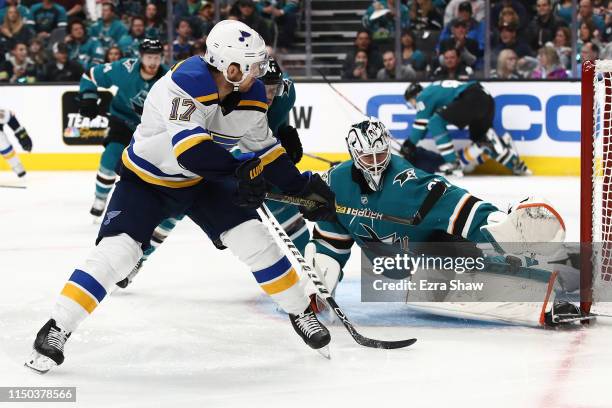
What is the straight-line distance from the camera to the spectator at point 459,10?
888 cm

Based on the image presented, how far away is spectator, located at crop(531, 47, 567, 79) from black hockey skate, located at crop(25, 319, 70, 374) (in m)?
6.24

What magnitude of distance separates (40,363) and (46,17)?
7247mm

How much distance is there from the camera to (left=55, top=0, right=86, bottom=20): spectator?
9766mm

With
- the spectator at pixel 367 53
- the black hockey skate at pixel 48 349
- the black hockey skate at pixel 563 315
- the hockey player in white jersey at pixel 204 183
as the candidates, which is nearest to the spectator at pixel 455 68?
the spectator at pixel 367 53

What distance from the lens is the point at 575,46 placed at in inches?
337

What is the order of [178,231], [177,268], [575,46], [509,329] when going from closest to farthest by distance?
[509,329] → [177,268] → [178,231] → [575,46]

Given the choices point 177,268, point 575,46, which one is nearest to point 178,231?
point 177,268

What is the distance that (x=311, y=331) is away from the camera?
129 inches

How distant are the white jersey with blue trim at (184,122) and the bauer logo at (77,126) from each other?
6.10 m

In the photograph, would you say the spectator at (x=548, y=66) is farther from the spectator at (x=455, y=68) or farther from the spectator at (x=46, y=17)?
the spectator at (x=46, y=17)

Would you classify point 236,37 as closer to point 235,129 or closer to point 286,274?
point 235,129

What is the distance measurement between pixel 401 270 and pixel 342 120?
5352 mm

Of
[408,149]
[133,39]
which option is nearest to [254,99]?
[408,149]

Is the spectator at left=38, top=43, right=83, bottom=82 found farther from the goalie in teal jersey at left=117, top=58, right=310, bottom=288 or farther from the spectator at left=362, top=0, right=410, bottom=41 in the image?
the goalie in teal jersey at left=117, top=58, right=310, bottom=288
